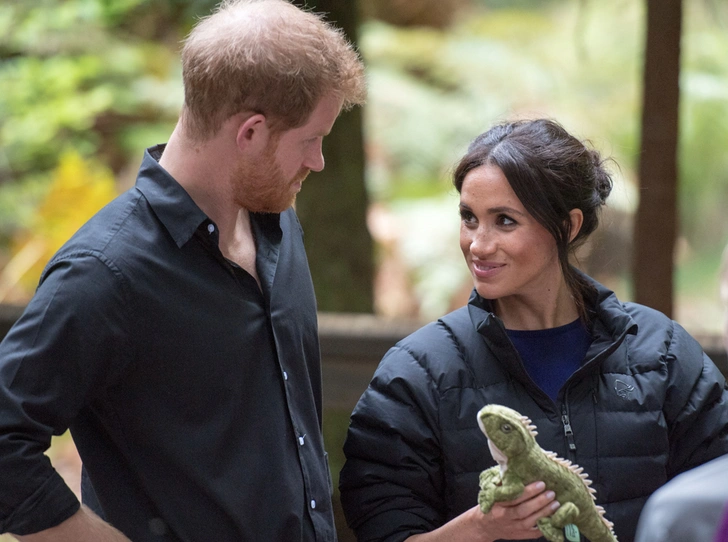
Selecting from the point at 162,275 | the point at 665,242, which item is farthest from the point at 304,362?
the point at 665,242

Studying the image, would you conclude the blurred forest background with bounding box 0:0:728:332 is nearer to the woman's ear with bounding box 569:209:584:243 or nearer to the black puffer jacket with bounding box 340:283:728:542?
the woman's ear with bounding box 569:209:584:243

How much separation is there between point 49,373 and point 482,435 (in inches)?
44.9

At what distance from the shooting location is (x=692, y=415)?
2416mm

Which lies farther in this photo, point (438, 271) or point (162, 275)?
point (438, 271)

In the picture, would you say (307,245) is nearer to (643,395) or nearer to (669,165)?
(669,165)

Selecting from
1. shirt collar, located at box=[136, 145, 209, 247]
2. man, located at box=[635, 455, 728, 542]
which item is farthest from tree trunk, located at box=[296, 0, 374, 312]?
man, located at box=[635, 455, 728, 542]

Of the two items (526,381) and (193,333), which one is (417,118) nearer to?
(526,381)

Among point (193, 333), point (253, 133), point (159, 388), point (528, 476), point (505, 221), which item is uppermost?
point (253, 133)

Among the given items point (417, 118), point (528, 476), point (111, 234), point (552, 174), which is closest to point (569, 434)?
point (528, 476)

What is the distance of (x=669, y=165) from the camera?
3768 millimetres

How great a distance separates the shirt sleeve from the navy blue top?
117 cm

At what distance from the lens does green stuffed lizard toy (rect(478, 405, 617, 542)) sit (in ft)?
6.55

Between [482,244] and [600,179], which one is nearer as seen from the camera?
[482,244]

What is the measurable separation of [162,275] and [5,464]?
1.76ft
